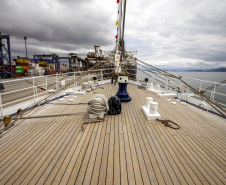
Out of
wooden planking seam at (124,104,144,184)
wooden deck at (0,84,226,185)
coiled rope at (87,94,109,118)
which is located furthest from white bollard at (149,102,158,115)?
coiled rope at (87,94,109,118)

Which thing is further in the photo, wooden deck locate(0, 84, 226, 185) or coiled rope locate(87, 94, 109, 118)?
coiled rope locate(87, 94, 109, 118)

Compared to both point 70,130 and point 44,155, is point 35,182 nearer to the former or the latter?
point 44,155

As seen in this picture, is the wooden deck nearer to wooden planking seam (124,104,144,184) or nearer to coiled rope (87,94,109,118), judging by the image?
wooden planking seam (124,104,144,184)

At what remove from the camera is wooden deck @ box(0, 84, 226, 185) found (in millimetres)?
1738

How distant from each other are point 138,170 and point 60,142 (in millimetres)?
1649

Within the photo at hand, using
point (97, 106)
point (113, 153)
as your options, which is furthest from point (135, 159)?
point (97, 106)

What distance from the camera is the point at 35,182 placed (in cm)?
165

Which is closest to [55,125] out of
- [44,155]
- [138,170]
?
[44,155]

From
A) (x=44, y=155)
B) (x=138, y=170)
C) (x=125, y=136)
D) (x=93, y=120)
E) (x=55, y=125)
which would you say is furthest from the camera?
(x=93, y=120)

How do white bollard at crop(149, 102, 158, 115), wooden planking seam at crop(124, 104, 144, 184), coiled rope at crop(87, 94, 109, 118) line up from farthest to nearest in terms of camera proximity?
white bollard at crop(149, 102, 158, 115)
coiled rope at crop(87, 94, 109, 118)
wooden planking seam at crop(124, 104, 144, 184)

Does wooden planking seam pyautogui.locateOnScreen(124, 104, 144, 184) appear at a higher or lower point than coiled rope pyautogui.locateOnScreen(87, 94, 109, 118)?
lower

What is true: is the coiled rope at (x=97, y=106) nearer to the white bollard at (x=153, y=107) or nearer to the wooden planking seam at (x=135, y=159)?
the wooden planking seam at (x=135, y=159)

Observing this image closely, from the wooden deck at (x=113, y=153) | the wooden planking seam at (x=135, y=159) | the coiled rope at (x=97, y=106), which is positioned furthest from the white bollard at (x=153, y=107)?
the coiled rope at (x=97, y=106)

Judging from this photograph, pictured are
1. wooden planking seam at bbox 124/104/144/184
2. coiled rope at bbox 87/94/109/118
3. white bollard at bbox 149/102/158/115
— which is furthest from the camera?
white bollard at bbox 149/102/158/115
